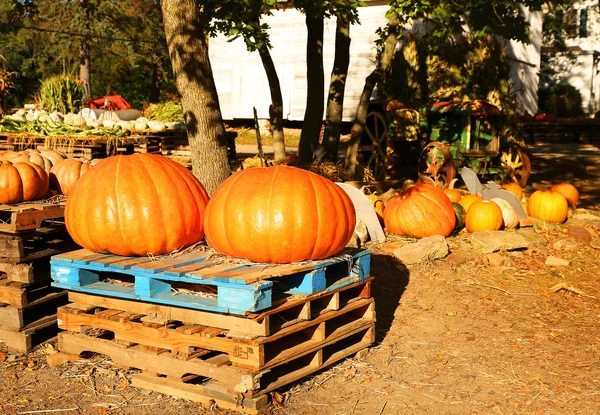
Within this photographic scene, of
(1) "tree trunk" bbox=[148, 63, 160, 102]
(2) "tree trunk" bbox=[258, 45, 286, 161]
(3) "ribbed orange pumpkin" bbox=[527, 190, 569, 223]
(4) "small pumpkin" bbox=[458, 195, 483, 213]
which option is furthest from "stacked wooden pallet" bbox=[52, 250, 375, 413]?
(1) "tree trunk" bbox=[148, 63, 160, 102]

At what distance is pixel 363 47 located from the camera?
75.3 ft

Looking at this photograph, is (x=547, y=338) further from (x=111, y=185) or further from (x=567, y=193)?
(x=567, y=193)

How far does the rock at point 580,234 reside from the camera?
859 centimetres

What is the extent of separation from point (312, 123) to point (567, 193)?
3830mm

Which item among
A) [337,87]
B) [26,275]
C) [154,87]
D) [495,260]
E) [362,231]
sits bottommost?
[495,260]

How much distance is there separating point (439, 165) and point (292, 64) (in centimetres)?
1460

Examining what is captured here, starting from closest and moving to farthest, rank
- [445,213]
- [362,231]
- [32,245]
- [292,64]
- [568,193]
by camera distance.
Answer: [32,245]
[362,231]
[445,213]
[568,193]
[292,64]

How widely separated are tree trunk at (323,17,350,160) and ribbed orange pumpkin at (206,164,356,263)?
6.13 metres

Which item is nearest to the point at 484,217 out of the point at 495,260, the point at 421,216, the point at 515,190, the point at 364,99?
the point at 421,216

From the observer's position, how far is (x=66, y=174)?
630 cm

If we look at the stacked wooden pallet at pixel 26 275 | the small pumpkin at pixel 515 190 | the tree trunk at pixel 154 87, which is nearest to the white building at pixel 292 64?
the tree trunk at pixel 154 87

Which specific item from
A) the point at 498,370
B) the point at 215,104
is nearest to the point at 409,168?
the point at 215,104

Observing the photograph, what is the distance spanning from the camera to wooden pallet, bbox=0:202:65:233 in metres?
5.17

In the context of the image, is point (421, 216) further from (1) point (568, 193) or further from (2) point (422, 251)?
(1) point (568, 193)
